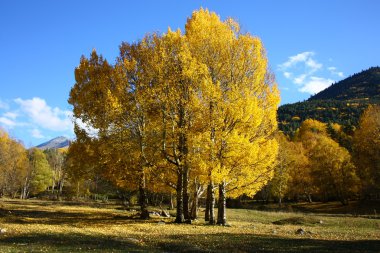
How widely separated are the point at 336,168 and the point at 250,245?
5459cm

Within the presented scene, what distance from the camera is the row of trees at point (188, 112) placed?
76.5 feet

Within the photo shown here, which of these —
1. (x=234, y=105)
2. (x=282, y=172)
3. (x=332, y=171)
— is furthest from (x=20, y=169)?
(x=234, y=105)

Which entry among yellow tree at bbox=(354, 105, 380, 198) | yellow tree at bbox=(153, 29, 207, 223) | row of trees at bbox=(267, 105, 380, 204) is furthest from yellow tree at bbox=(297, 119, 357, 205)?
yellow tree at bbox=(153, 29, 207, 223)

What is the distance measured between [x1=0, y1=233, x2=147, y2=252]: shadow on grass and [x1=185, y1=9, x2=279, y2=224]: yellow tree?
7588 mm

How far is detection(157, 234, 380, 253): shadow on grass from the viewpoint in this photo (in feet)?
50.8

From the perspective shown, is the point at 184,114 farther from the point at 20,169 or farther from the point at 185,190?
the point at 20,169

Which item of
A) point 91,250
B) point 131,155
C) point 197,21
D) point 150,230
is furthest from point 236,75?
point 91,250

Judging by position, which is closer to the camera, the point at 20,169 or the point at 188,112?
the point at 188,112

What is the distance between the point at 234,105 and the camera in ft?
74.7

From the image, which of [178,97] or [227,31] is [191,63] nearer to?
[178,97]

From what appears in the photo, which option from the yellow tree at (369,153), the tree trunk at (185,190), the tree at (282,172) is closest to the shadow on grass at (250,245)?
the tree trunk at (185,190)

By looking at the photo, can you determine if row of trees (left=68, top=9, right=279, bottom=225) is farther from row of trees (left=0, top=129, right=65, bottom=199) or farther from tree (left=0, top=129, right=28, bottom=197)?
tree (left=0, top=129, right=28, bottom=197)

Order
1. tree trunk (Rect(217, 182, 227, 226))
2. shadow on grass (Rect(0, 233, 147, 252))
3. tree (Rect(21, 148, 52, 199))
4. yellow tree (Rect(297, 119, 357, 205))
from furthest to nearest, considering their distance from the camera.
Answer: tree (Rect(21, 148, 52, 199)) → yellow tree (Rect(297, 119, 357, 205)) → tree trunk (Rect(217, 182, 227, 226)) → shadow on grass (Rect(0, 233, 147, 252))

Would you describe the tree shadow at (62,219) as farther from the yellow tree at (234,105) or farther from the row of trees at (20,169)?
the row of trees at (20,169)
